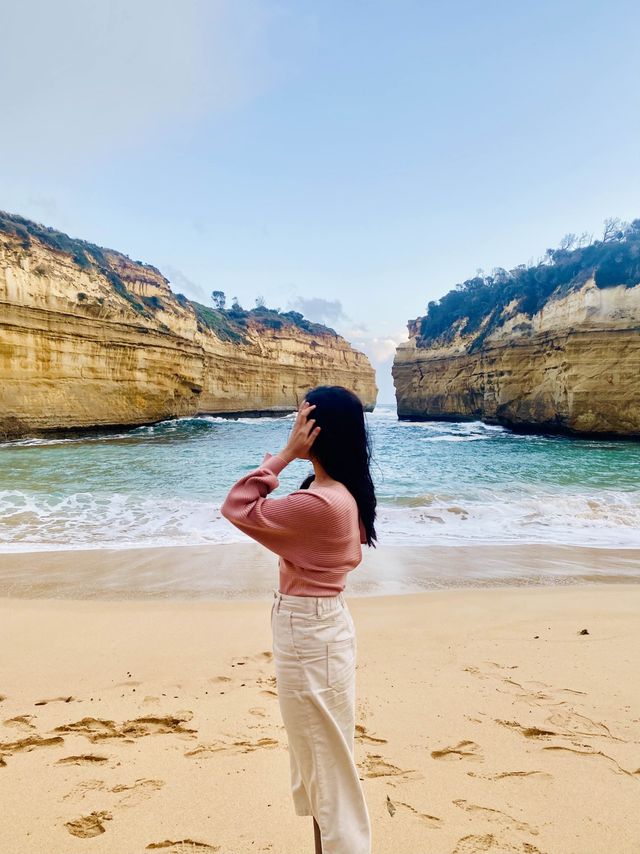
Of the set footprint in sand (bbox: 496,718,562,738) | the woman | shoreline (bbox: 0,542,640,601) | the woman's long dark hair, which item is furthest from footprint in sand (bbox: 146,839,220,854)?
shoreline (bbox: 0,542,640,601)

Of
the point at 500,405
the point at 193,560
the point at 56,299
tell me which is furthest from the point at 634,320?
the point at 56,299

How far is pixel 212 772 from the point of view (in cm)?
202

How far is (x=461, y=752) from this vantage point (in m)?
2.15

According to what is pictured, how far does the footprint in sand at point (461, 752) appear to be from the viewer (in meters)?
2.12

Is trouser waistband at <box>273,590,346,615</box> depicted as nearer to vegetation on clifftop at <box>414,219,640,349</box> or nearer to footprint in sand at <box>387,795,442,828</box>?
footprint in sand at <box>387,795,442,828</box>

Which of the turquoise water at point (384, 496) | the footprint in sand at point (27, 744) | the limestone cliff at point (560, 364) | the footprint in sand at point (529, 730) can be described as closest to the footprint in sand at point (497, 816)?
the footprint in sand at point (529, 730)

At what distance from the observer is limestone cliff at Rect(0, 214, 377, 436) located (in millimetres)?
20062

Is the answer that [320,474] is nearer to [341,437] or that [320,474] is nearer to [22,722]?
[341,437]

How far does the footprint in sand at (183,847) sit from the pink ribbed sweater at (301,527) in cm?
103

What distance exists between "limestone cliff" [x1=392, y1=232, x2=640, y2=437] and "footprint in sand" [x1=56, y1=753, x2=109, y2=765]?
2316 cm

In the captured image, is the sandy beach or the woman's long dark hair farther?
the sandy beach

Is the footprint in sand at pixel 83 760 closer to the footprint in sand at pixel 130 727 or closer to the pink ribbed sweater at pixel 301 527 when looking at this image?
the footprint in sand at pixel 130 727

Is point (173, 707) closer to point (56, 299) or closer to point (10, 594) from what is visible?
point (10, 594)

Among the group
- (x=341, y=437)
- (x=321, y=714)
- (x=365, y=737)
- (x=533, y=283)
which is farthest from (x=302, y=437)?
(x=533, y=283)
